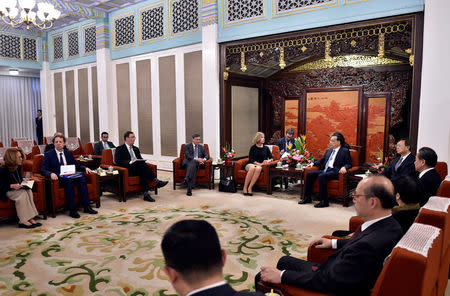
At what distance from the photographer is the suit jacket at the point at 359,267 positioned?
1.63 m

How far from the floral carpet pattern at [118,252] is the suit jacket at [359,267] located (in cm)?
Result: 128

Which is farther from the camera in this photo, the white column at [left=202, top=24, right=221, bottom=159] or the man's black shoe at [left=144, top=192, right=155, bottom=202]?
the white column at [left=202, top=24, right=221, bottom=159]

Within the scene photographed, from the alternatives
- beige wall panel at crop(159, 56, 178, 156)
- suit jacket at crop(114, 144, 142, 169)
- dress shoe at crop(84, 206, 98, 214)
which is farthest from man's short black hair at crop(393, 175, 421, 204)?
beige wall panel at crop(159, 56, 178, 156)

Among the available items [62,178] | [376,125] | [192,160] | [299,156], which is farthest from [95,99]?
[376,125]

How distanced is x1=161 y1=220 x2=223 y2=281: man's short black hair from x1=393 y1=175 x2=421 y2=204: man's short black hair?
1.88 m

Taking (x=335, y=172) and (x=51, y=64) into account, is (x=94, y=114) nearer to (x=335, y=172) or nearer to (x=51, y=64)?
(x=51, y=64)

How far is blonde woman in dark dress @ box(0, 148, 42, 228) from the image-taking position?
4398 millimetres

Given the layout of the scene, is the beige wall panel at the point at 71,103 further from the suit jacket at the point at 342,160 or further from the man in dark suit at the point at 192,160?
the suit jacket at the point at 342,160

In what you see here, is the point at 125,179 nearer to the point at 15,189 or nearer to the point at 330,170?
the point at 15,189

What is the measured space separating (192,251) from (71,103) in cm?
1208

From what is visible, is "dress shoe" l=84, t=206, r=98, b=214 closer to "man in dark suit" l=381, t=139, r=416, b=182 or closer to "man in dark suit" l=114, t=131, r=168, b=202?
"man in dark suit" l=114, t=131, r=168, b=202

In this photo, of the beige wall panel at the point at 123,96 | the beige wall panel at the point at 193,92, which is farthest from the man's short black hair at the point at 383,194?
the beige wall panel at the point at 123,96

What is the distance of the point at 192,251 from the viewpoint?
3.28 ft

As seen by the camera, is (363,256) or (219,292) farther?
(363,256)
